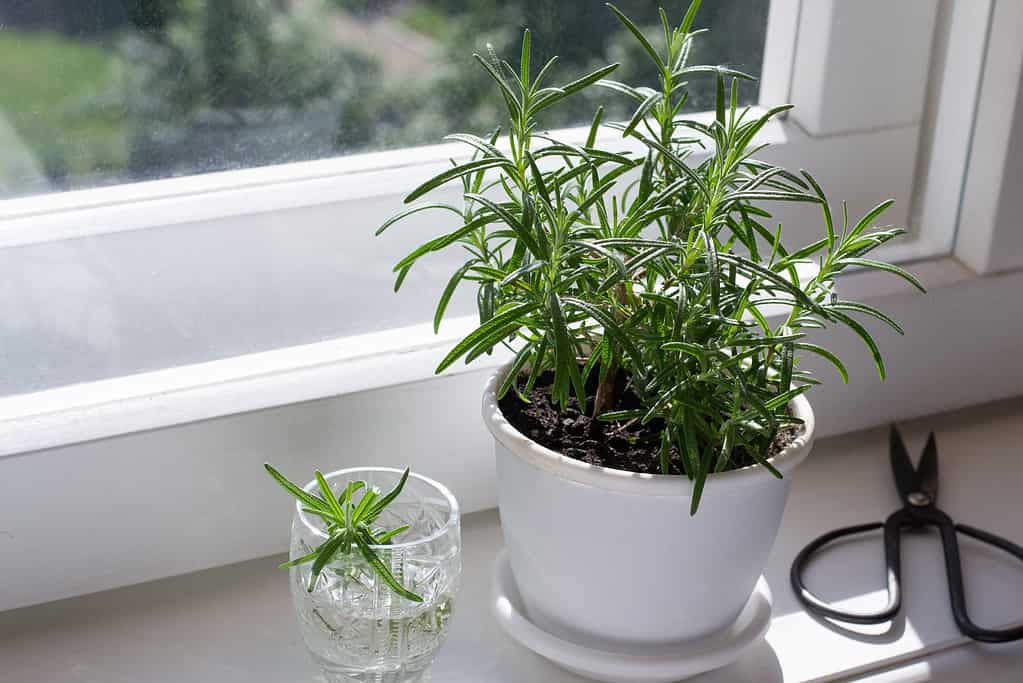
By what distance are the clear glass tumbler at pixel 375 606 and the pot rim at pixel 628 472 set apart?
0.19ft

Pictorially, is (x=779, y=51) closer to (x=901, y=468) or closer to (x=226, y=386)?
(x=901, y=468)

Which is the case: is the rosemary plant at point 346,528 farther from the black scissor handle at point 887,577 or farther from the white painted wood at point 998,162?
the white painted wood at point 998,162

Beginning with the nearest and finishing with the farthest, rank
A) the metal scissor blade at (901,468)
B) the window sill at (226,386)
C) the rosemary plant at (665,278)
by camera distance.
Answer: the rosemary plant at (665,278) → the window sill at (226,386) → the metal scissor blade at (901,468)

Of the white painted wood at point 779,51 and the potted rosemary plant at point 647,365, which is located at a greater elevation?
the white painted wood at point 779,51

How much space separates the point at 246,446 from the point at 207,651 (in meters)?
0.12

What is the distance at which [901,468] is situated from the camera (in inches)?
33.3

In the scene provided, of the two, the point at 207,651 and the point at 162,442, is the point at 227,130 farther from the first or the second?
the point at 207,651

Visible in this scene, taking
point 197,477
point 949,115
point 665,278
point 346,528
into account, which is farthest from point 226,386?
point 949,115

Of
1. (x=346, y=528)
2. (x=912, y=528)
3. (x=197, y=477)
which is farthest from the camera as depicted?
(x=912, y=528)

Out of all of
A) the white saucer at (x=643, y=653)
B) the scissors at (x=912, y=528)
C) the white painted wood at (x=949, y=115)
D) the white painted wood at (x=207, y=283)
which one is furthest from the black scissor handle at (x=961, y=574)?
the white painted wood at (x=207, y=283)

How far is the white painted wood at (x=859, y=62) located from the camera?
86 centimetres

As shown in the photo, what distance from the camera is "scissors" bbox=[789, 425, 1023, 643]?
2.39 ft

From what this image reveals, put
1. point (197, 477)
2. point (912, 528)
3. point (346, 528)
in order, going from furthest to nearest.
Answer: point (912, 528)
point (197, 477)
point (346, 528)

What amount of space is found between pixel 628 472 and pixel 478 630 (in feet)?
0.63
